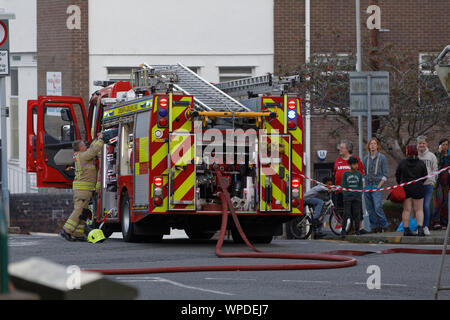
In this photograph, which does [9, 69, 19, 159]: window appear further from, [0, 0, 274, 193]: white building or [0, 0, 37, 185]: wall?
[0, 0, 274, 193]: white building

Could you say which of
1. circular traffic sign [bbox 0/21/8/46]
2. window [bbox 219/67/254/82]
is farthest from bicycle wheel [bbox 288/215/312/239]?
window [bbox 219/67/254/82]

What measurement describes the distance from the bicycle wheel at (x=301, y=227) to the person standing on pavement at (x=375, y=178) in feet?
3.78

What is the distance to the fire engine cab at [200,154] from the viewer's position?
1625cm

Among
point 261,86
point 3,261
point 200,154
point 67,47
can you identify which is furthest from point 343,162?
point 3,261

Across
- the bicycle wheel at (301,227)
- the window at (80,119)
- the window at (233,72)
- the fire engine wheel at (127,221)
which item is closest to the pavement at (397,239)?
the bicycle wheel at (301,227)

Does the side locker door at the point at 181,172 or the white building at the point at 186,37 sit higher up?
the white building at the point at 186,37

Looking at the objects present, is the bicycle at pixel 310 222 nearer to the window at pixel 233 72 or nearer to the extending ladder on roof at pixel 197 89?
the extending ladder on roof at pixel 197 89

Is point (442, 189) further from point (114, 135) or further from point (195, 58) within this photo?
point (195, 58)

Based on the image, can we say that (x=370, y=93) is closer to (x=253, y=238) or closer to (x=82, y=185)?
(x=253, y=238)

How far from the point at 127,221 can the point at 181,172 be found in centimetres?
184

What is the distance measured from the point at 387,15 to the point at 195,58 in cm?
553

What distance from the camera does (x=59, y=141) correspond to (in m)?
20.4
